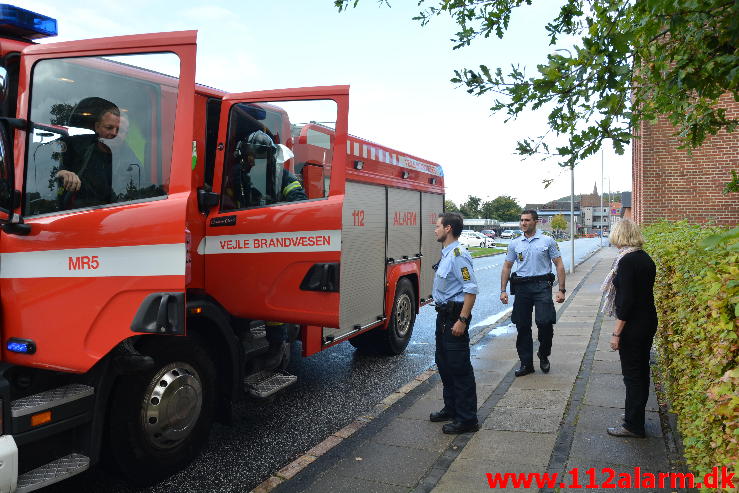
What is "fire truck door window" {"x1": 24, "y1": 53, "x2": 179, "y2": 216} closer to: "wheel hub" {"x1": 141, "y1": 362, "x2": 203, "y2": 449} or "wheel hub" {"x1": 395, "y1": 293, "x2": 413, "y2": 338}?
"wheel hub" {"x1": 141, "y1": 362, "x2": 203, "y2": 449}

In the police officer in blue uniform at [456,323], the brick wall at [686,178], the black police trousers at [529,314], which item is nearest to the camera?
the police officer in blue uniform at [456,323]

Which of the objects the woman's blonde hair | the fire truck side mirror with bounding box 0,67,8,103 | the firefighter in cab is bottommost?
the woman's blonde hair

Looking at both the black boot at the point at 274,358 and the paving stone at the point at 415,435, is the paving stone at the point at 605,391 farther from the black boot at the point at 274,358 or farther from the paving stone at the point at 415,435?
the black boot at the point at 274,358

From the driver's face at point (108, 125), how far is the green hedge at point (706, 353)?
3.03 metres

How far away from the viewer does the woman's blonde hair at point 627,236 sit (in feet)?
13.8

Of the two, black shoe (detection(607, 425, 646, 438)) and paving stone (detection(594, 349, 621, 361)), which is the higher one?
paving stone (detection(594, 349, 621, 361))

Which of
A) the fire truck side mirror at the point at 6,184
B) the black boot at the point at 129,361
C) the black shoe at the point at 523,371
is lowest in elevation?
the black shoe at the point at 523,371

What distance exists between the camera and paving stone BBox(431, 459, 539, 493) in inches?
138

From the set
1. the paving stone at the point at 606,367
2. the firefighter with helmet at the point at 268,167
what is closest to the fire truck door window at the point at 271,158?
the firefighter with helmet at the point at 268,167

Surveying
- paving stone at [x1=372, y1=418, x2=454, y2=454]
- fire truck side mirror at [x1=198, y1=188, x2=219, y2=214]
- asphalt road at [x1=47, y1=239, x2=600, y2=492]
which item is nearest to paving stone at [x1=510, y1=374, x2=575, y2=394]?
asphalt road at [x1=47, y1=239, x2=600, y2=492]

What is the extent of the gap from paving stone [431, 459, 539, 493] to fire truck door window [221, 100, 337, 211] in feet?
7.44

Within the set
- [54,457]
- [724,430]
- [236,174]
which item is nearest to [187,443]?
[54,457]

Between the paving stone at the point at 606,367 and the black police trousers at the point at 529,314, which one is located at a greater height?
the black police trousers at the point at 529,314

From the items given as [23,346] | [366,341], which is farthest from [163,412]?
[366,341]
